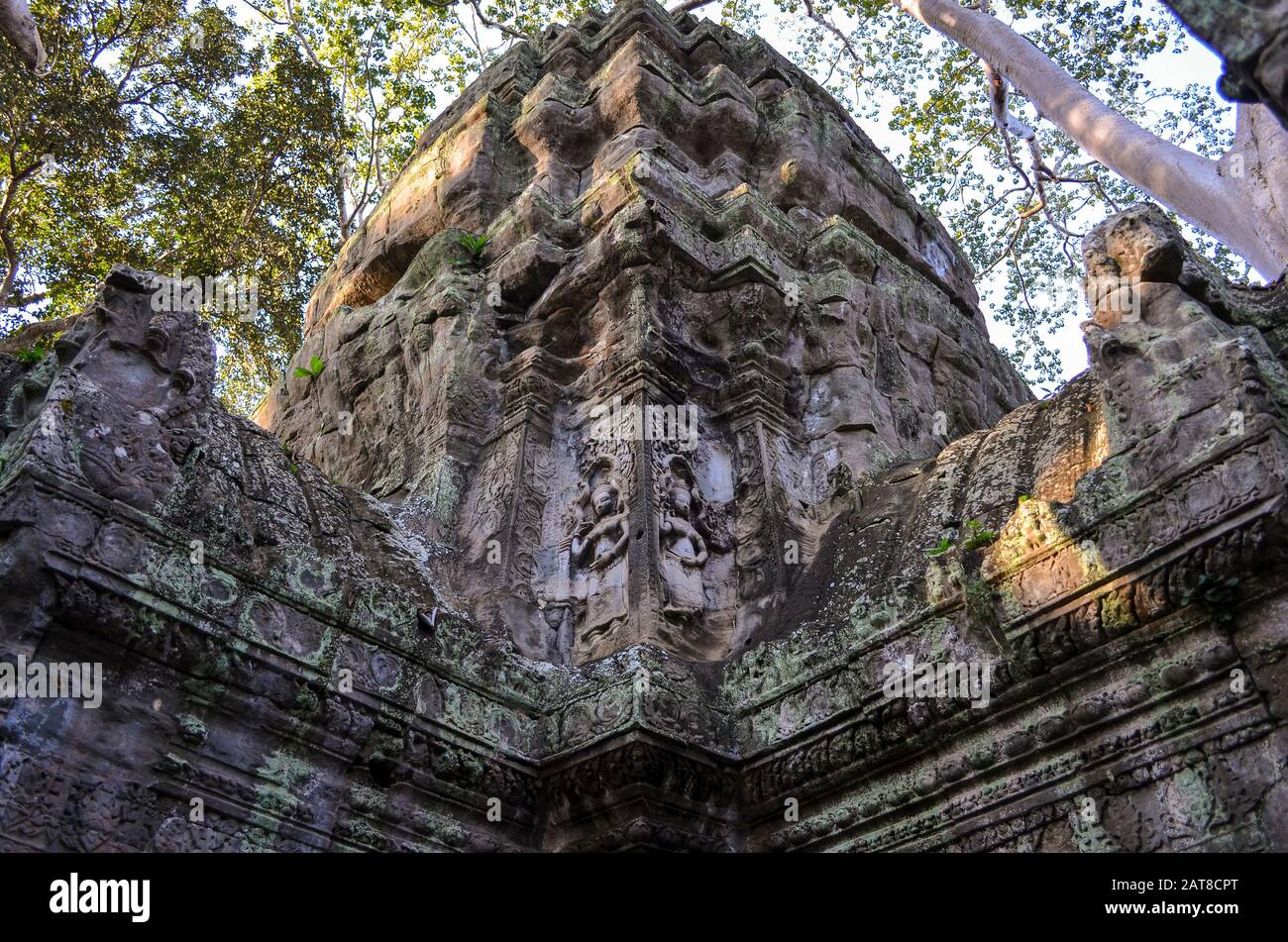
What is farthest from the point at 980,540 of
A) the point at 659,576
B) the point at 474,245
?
the point at 474,245

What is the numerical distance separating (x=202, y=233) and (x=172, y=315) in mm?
10961

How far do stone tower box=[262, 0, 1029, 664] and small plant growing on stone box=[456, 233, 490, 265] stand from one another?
75 mm

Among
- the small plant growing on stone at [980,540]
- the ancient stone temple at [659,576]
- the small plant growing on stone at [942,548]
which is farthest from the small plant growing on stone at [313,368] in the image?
the small plant growing on stone at [980,540]

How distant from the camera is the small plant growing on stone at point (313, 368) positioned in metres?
11.1

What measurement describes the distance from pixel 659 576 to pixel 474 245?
454 centimetres

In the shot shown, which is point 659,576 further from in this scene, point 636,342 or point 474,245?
point 474,245

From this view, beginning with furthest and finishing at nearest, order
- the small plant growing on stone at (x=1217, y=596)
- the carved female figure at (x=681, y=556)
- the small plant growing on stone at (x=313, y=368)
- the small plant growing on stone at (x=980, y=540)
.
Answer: the small plant growing on stone at (x=313, y=368) < the carved female figure at (x=681, y=556) < the small plant growing on stone at (x=980, y=540) < the small plant growing on stone at (x=1217, y=596)

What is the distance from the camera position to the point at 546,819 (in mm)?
6215

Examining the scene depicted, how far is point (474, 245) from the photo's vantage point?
33.6 feet

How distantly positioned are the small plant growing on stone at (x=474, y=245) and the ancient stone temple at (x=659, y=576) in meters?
0.40

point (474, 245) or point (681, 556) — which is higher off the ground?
point (474, 245)

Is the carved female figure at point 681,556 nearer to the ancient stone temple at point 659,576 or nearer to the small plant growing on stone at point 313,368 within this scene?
the ancient stone temple at point 659,576

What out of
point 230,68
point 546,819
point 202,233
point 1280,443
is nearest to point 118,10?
point 230,68

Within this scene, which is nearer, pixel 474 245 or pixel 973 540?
pixel 973 540
